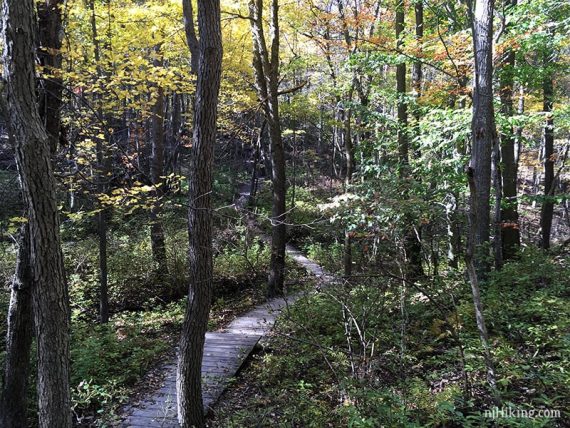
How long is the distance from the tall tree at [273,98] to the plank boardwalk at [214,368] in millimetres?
1035

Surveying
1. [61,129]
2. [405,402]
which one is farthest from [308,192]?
[405,402]

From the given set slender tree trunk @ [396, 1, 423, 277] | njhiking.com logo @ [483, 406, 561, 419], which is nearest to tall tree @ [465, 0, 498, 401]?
slender tree trunk @ [396, 1, 423, 277]

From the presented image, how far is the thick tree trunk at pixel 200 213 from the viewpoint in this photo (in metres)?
4.17

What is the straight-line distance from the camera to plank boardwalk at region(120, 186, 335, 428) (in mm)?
5121

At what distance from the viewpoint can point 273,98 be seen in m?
9.55

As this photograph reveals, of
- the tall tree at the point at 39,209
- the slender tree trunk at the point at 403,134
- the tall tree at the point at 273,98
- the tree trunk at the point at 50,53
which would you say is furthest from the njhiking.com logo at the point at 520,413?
the tree trunk at the point at 50,53

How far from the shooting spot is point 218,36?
4191 mm

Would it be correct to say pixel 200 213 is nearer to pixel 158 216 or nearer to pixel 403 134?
pixel 403 134

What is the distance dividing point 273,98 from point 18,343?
23.7 ft

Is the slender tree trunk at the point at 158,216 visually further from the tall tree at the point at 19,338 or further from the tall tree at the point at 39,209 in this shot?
the tall tree at the point at 39,209

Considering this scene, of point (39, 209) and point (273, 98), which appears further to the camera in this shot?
point (273, 98)

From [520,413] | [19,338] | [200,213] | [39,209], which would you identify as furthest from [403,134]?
[19,338]

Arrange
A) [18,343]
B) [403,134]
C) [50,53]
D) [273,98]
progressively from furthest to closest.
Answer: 1. [273,98]
2. [403,134]
3. [50,53]
4. [18,343]

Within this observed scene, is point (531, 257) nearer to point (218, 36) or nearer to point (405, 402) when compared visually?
point (405, 402)
